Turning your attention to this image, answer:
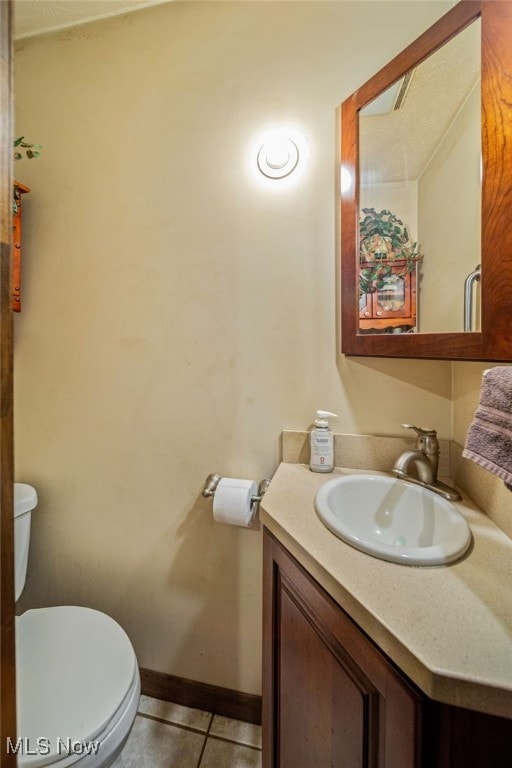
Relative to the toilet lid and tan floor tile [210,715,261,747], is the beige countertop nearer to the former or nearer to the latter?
the toilet lid

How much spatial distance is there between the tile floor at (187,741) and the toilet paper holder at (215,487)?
822 millimetres

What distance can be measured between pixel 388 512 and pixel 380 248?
30.9 inches

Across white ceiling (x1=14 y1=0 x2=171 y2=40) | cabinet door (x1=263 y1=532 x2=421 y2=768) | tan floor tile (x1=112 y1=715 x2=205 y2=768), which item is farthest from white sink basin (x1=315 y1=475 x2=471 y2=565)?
white ceiling (x1=14 y1=0 x2=171 y2=40)

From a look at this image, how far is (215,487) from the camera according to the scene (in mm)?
1024

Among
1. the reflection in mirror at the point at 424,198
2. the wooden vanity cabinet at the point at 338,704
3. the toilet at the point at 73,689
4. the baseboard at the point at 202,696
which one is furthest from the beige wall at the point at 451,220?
the baseboard at the point at 202,696

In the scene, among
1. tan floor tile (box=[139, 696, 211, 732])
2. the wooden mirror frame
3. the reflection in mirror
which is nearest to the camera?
the wooden mirror frame

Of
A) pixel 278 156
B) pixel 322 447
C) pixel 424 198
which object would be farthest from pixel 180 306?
pixel 424 198

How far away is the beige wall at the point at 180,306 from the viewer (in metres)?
0.98

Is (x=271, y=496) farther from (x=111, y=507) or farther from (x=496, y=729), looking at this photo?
(x=111, y=507)

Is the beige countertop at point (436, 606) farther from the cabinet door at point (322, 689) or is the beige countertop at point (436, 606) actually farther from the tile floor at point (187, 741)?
the tile floor at point (187, 741)

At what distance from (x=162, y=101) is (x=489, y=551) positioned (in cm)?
164

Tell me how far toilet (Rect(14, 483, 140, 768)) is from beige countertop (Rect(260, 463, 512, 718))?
2.01 feet

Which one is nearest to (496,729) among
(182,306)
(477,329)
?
(477,329)

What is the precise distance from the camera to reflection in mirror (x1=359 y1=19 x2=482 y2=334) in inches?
27.5
